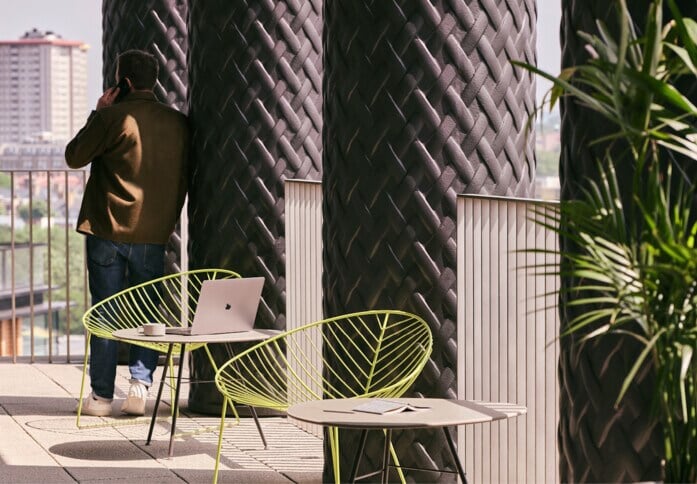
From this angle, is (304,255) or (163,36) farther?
(163,36)

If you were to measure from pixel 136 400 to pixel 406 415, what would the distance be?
3.11 m

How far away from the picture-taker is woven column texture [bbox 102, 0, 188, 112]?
746cm

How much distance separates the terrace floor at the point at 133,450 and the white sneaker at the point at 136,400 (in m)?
0.07

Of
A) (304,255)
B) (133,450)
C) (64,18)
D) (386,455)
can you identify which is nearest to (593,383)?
(386,455)

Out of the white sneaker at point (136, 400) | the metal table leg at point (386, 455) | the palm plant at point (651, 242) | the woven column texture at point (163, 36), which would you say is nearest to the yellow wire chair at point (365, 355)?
the metal table leg at point (386, 455)

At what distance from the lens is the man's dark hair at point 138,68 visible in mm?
6348

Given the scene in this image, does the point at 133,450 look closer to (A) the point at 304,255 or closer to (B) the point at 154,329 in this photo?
(B) the point at 154,329

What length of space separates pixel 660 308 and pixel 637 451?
790 mm

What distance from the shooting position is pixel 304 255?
19.7ft

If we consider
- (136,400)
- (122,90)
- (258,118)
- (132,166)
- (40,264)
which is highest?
(122,90)

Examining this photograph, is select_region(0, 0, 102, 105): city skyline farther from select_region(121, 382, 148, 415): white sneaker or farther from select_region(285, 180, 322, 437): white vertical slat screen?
select_region(285, 180, 322, 437): white vertical slat screen

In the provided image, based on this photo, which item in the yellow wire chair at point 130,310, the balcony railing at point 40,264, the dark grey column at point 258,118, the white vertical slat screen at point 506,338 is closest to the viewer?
the white vertical slat screen at point 506,338

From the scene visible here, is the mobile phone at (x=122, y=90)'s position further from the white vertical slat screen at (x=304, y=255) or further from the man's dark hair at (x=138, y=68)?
the white vertical slat screen at (x=304, y=255)

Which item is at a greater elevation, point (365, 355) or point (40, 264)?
point (365, 355)
